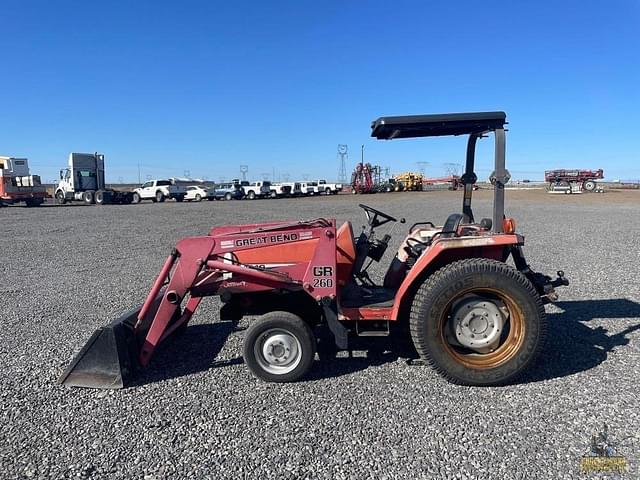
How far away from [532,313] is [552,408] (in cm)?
72

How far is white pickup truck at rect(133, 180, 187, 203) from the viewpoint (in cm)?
3725

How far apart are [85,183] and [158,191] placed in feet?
18.0

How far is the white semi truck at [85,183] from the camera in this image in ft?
109

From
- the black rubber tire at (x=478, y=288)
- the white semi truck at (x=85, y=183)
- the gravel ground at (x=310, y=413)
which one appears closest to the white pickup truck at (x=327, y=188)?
the white semi truck at (x=85, y=183)

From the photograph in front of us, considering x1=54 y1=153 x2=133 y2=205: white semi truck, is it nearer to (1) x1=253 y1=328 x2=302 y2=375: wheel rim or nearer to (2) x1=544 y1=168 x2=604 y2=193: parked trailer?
(1) x1=253 y1=328 x2=302 y2=375: wheel rim

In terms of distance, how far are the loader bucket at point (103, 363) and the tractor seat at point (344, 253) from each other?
6.28 ft

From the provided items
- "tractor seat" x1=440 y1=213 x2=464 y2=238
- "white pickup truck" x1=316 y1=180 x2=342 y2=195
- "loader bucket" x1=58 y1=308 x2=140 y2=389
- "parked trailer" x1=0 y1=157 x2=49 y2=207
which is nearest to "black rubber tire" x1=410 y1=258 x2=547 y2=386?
"tractor seat" x1=440 y1=213 x2=464 y2=238

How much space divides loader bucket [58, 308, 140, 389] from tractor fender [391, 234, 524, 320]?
2.26 meters

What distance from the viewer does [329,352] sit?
4.54 m

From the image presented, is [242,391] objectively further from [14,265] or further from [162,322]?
[14,265]

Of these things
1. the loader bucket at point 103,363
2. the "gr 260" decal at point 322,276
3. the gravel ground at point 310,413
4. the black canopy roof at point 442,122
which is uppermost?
the black canopy roof at point 442,122

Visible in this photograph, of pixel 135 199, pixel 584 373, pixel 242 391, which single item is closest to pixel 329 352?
pixel 242 391

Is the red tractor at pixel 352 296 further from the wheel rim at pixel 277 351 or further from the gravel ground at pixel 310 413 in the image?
the gravel ground at pixel 310 413

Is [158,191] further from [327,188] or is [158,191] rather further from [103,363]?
[103,363]
